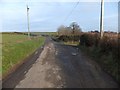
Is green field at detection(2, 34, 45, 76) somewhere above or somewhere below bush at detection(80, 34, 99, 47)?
below

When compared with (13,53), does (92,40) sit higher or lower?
higher

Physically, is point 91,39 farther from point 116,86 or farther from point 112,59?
point 116,86

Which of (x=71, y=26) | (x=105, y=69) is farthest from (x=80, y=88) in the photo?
(x=71, y=26)

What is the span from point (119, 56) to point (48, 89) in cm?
721

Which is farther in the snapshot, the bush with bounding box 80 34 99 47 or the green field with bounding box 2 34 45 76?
the bush with bounding box 80 34 99 47

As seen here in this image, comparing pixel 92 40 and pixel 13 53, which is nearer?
pixel 13 53

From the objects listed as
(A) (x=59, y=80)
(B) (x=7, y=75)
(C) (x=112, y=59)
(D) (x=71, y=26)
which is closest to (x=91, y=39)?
(C) (x=112, y=59)

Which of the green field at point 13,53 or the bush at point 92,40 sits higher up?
the bush at point 92,40

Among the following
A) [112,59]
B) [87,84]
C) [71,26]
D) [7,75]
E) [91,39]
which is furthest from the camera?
[71,26]

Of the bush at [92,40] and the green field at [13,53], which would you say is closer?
the green field at [13,53]

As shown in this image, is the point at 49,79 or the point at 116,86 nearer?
the point at 116,86

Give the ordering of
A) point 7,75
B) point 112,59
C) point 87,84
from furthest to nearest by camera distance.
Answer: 1. point 112,59
2. point 7,75
3. point 87,84

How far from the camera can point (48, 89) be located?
11438mm

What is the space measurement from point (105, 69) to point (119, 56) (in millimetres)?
1111
